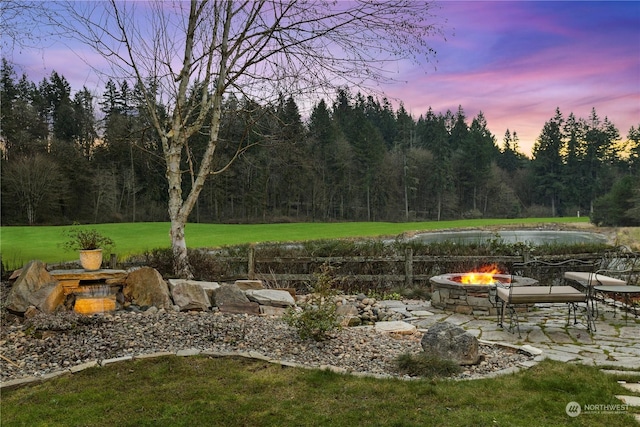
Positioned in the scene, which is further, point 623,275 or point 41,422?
point 623,275

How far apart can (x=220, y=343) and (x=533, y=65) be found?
10.2 meters

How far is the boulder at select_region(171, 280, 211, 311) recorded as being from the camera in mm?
5957

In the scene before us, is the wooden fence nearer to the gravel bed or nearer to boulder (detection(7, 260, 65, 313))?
boulder (detection(7, 260, 65, 313))

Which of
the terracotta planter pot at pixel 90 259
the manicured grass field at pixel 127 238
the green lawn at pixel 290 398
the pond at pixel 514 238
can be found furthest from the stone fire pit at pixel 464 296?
the pond at pixel 514 238

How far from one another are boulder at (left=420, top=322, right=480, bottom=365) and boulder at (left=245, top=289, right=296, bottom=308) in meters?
2.92

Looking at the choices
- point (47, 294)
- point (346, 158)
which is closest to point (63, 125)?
point (346, 158)

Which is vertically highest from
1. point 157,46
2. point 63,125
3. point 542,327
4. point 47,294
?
point 63,125

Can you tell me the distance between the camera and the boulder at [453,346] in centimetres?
420

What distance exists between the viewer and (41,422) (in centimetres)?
301

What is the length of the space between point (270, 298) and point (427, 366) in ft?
10.8

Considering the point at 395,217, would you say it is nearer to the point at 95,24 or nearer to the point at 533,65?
the point at 533,65

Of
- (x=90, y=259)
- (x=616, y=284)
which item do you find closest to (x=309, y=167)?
(x=90, y=259)

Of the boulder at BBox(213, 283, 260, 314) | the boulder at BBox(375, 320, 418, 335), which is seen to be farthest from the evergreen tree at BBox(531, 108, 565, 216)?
the boulder at BBox(213, 283, 260, 314)

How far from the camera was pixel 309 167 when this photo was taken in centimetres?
2770
